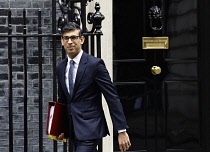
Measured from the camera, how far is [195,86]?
855 cm

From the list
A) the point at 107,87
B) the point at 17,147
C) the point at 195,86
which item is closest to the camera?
the point at 107,87

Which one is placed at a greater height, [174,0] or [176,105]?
[174,0]

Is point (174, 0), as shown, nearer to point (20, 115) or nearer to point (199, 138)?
point (199, 138)

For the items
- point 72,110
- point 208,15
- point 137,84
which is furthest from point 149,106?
point 72,110

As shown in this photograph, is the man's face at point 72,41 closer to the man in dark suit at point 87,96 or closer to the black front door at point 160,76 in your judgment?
the man in dark suit at point 87,96

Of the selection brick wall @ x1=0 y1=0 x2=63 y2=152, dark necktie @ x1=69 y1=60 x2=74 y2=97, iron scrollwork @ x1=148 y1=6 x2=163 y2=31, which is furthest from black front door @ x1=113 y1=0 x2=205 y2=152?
dark necktie @ x1=69 y1=60 x2=74 y2=97

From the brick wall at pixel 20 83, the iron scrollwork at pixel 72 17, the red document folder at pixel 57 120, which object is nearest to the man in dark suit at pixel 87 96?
the red document folder at pixel 57 120

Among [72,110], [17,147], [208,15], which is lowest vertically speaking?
[17,147]

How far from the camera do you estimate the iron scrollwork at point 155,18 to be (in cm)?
845

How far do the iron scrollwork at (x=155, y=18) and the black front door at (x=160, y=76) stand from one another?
0.01 metres

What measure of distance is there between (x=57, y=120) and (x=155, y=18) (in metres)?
2.81

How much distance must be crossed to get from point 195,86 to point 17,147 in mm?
2182

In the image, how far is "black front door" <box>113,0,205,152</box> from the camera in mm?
8445

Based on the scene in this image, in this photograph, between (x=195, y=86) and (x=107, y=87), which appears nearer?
(x=107, y=87)
